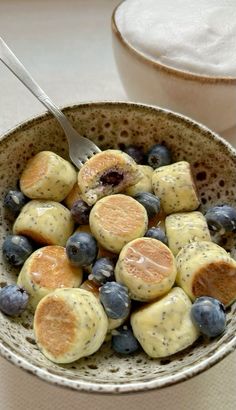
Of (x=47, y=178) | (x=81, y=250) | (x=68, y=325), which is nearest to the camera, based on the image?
(x=68, y=325)

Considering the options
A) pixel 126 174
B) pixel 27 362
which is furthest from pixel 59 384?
pixel 126 174

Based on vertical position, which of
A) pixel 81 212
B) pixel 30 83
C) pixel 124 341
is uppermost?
pixel 30 83

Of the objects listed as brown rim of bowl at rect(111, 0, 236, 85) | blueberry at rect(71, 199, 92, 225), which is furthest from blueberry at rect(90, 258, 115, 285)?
brown rim of bowl at rect(111, 0, 236, 85)

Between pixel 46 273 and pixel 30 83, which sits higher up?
pixel 30 83

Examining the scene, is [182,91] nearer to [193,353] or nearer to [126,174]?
[126,174]

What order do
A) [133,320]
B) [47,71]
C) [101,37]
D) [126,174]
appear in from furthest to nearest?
1. [101,37]
2. [47,71]
3. [126,174]
4. [133,320]

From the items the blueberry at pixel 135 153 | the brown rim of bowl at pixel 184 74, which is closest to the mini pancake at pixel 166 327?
the blueberry at pixel 135 153

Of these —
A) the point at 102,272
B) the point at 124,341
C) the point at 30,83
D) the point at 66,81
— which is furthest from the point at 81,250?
the point at 66,81

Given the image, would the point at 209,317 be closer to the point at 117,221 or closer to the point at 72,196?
the point at 117,221
